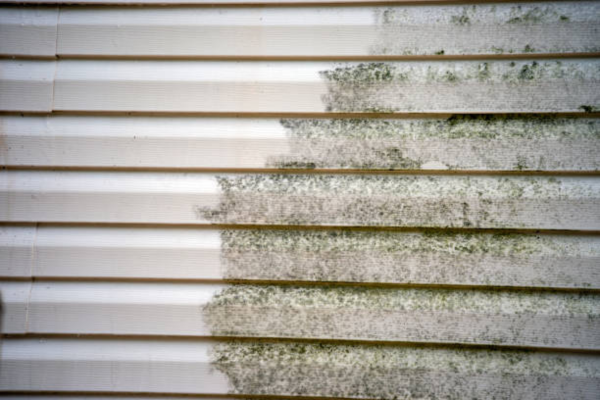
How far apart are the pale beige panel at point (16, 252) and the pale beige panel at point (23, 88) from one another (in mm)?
649

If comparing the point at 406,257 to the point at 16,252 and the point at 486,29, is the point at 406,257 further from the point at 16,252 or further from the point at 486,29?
the point at 16,252

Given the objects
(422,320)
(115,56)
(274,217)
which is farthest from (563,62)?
(115,56)

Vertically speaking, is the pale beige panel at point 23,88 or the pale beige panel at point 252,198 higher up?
the pale beige panel at point 23,88

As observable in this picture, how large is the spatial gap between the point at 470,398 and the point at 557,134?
4.69 feet

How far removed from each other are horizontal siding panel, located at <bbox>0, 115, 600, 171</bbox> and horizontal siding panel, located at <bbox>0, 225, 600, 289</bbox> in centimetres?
37

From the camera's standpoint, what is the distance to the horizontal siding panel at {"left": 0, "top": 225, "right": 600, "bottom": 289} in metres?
1.87

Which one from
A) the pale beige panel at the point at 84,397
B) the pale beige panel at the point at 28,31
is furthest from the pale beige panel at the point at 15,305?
the pale beige panel at the point at 28,31

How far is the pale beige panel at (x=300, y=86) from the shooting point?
1862 millimetres

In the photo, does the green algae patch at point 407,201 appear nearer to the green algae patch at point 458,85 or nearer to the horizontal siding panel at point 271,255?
the horizontal siding panel at point 271,255

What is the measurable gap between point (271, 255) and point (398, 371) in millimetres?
896

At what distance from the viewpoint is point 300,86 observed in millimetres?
1897

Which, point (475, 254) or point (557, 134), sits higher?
point (557, 134)

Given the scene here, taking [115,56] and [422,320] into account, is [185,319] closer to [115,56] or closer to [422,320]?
[422,320]

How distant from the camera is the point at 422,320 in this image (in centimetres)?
188
